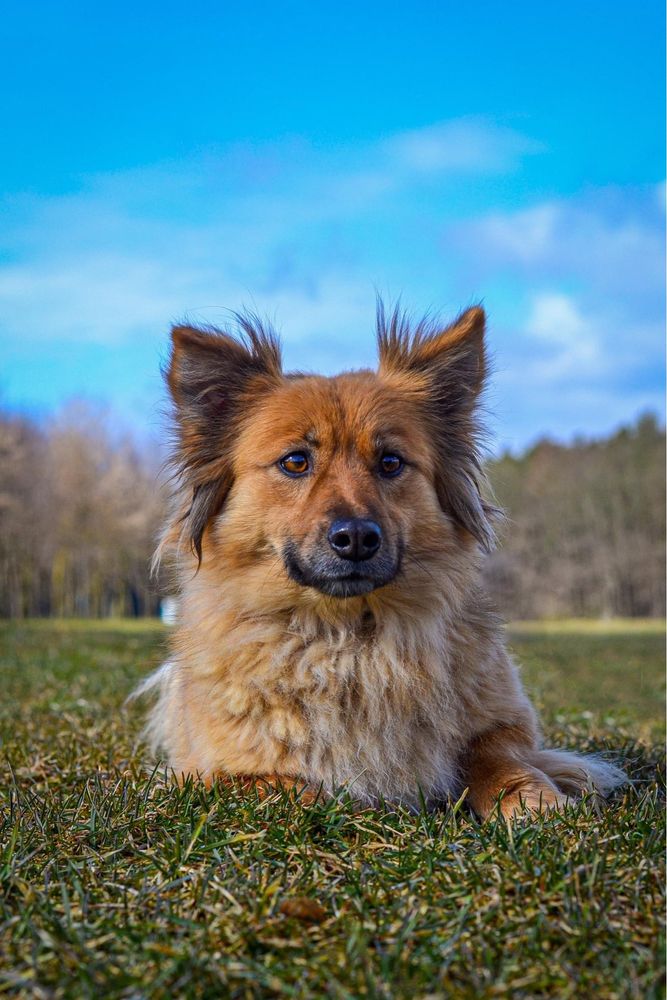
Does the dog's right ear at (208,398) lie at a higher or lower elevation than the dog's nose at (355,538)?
higher

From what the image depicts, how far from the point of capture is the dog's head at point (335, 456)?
3879 mm

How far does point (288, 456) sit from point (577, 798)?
2.08 metres

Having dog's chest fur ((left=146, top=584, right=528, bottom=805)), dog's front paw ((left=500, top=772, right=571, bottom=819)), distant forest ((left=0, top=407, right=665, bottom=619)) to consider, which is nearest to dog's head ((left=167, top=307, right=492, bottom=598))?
dog's chest fur ((left=146, top=584, right=528, bottom=805))

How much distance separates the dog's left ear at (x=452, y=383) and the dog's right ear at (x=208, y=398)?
0.75 meters

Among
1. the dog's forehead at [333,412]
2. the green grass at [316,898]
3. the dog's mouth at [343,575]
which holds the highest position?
the dog's forehead at [333,412]

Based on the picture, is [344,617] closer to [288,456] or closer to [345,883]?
[288,456]

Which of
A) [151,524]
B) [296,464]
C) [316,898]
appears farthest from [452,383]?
[151,524]

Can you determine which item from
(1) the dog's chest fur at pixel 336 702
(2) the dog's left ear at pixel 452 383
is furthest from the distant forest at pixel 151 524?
(1) the dog's chest fur at pixel 336 702

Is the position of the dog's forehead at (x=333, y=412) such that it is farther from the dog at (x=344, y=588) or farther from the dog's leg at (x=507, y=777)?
the dog's leg at (x=507, y=777)

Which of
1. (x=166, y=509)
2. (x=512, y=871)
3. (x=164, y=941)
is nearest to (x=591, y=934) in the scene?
(x=512, y=871)

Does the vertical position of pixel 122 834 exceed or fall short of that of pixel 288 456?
it falls short

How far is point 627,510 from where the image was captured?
188 feet

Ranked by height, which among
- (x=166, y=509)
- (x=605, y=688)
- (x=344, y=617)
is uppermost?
(x=166, y=509)

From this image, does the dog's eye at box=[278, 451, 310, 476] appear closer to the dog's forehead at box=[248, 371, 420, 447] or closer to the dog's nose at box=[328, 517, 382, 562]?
the dog's forehead at box=[248, 371, 420, 447]
